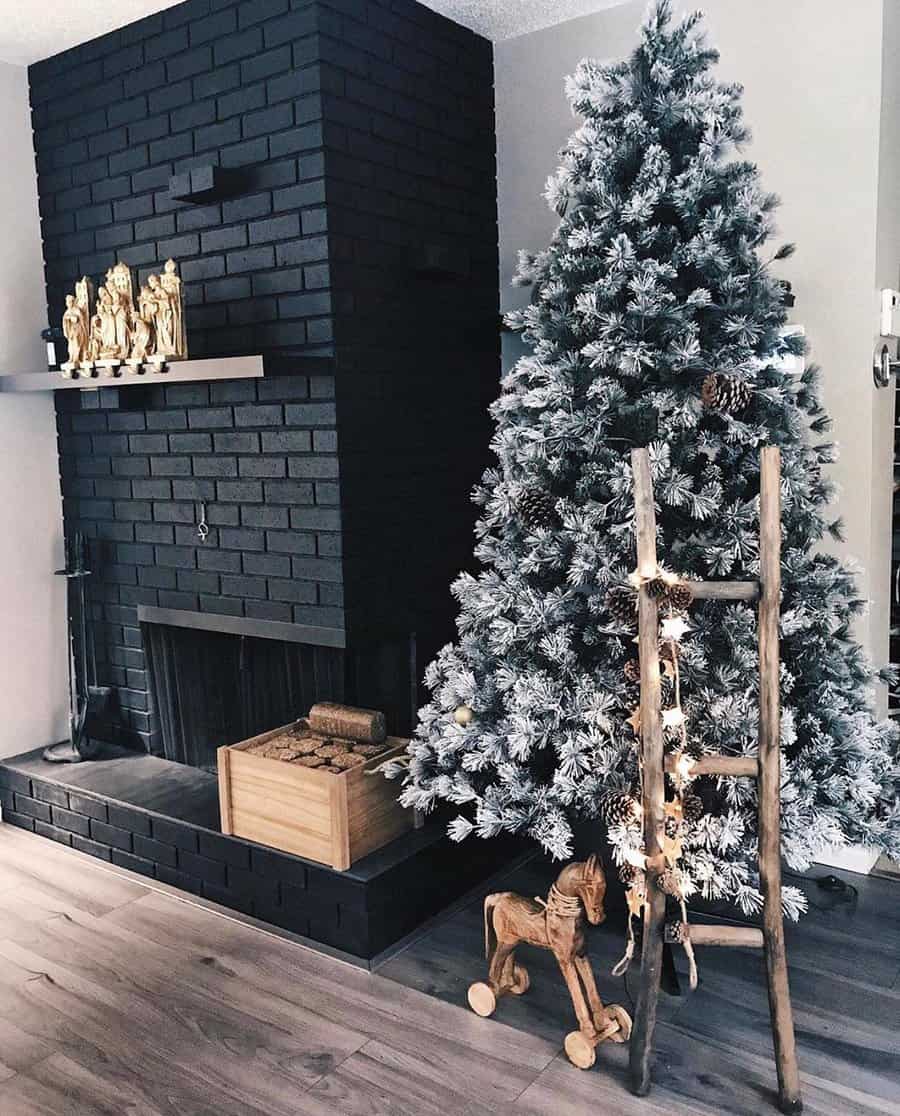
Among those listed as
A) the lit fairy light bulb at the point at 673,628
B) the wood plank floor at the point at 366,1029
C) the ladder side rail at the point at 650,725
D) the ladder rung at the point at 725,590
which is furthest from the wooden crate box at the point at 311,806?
the ladder rung at the point at 725,590

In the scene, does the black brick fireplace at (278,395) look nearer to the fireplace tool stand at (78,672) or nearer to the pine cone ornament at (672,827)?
the fireplace tool stand at (78,672)

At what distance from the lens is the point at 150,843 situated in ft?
9.57

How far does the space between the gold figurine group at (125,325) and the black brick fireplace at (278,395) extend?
106 mm

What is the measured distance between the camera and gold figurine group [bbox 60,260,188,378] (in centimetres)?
280

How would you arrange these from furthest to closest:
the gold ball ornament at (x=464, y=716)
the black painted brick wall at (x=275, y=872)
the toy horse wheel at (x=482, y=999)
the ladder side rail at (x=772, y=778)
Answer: the black painted brick wall at (x=275, y=872), the gold ball ornament at (x=464, y=716), the toy horse wheel at (x=482, y=999), the ladder side rail at (x=772, y=778)

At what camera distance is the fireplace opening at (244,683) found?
117 inches

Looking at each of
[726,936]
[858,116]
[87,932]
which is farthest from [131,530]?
[858,116]

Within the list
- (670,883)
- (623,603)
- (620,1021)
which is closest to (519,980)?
(620,1021)

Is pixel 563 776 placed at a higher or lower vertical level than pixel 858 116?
lower

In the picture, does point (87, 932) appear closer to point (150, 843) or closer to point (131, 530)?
point (150, 843)

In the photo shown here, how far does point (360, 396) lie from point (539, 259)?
2.25ft

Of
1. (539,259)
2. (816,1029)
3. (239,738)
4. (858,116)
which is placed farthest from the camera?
(239,738)

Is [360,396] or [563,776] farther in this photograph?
[360,396]

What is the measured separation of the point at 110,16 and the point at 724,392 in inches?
84.4
